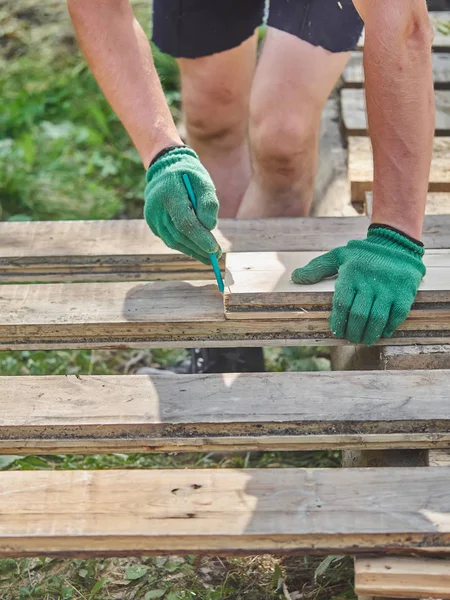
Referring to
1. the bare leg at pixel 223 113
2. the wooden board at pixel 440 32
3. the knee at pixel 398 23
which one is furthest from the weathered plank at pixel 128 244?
the wooden board at pixel 440 32

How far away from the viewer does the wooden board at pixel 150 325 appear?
1958 millimetres

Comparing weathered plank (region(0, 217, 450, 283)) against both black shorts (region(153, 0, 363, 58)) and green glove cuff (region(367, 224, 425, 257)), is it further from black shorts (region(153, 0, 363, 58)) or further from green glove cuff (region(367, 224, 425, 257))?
black shorts (region(153, 0, 363, 58))

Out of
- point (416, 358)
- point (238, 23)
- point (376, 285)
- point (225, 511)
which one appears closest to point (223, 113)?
point (238, 23)

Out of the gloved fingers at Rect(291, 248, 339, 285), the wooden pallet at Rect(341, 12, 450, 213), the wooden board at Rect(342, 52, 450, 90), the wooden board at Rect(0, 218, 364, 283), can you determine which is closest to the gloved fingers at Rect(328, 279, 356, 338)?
the gloved fingers at Rect(291, 248, 339, 285)

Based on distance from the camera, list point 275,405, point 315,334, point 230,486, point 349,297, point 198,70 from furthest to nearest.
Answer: point 198,70 < point 315,334 < point 349,297 < point 275,405 < point 230,486

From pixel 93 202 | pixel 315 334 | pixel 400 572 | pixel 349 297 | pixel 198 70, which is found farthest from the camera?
pixel 93 202

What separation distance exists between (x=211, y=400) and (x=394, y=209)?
639 mm

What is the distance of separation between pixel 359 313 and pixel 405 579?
598 millimetres

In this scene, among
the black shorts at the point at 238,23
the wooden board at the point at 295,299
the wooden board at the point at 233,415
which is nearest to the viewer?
the wooden board at the point at 233,415

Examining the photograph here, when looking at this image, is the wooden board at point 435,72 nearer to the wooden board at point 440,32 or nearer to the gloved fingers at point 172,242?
the wooden board at point 440,32

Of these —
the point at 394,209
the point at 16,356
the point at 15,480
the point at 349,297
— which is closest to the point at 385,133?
the point at 394,209

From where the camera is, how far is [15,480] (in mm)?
1603

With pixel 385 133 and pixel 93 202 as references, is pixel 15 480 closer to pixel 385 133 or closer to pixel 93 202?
pixel 385 133

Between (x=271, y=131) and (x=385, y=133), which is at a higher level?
(x=385, y=133)
